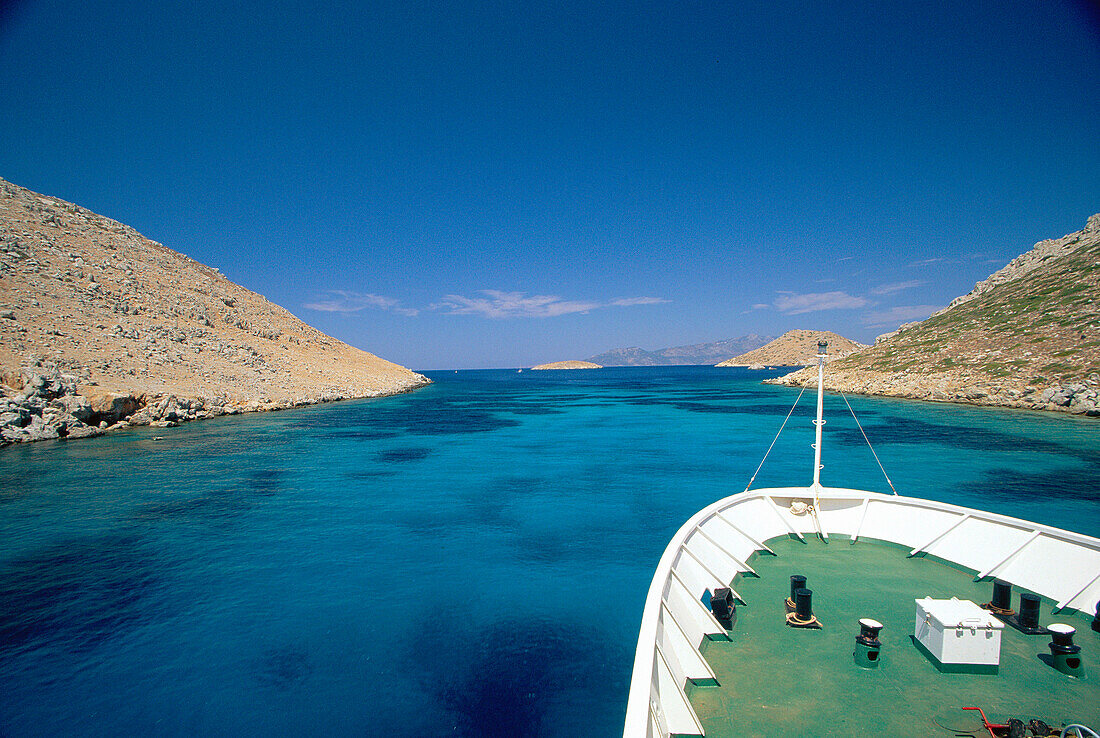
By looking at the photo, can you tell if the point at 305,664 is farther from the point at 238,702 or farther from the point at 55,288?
the point at 55,288

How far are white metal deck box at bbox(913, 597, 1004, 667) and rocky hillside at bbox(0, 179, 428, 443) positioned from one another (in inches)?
1833

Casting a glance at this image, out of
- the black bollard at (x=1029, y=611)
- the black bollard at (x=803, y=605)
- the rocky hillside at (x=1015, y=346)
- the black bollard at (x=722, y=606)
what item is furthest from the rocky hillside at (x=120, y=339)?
the rocky hillside at (x=1015, y=346)

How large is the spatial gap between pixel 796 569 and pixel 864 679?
4146 millimetres

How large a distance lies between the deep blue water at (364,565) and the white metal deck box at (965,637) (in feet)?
17.0

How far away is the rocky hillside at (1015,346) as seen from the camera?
47938 mm

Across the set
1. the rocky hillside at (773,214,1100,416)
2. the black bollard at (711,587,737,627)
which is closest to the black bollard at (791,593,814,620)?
the black bollard at (711,587,737,627)

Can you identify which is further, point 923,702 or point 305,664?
point 305,664

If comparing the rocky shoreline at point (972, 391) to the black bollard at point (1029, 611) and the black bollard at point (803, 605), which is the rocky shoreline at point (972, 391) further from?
the black bollard at point (803, 605)

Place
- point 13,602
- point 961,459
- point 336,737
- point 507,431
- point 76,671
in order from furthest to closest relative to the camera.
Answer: point 507,431 < point 961,459 < point 13,602 < point 76,671 < point 336,737

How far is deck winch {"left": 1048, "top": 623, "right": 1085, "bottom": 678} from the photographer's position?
280 inches

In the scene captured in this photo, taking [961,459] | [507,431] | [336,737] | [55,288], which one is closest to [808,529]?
[336,737]

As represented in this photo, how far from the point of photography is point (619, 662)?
32.7ft

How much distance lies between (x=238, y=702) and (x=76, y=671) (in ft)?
12.7

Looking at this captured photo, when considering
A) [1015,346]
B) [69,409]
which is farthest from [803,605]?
[1015,346]
